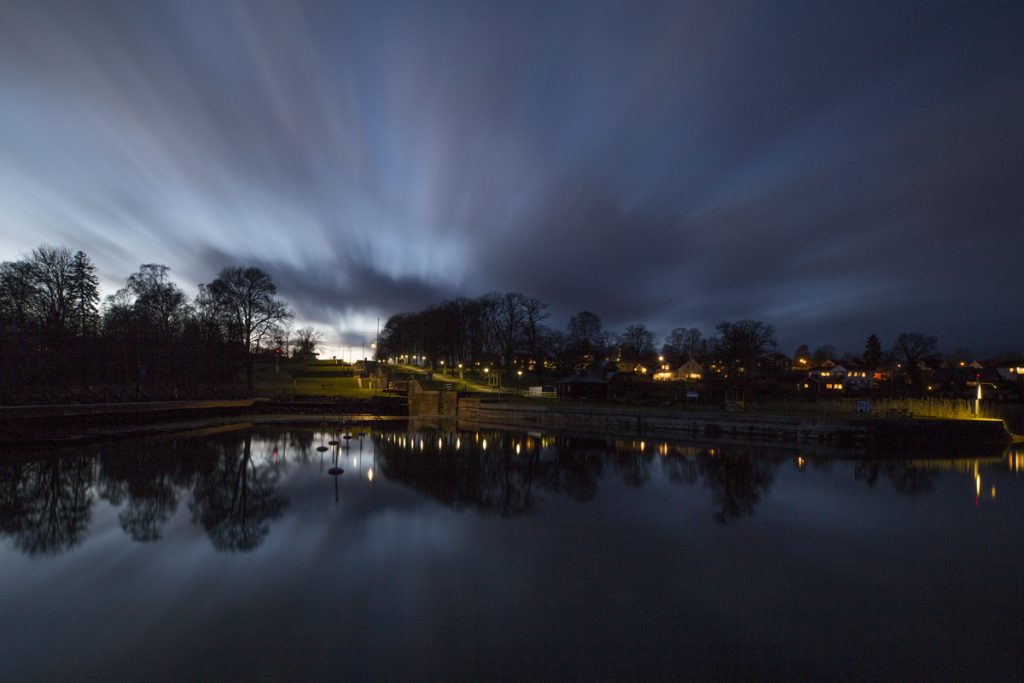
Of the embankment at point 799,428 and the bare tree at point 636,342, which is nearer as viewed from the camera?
the embankment at point 799,428

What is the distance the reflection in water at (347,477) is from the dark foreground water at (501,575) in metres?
0.15

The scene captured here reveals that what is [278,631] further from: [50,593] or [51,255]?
[51,255]

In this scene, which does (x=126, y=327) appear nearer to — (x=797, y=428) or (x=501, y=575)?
→ (x=501, y=575)

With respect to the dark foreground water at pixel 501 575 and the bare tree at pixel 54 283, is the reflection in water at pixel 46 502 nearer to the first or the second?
the dark foreground water at pixel 501 575

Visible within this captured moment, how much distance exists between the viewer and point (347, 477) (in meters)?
19.5

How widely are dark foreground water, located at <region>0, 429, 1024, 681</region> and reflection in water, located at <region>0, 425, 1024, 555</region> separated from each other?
151 mm

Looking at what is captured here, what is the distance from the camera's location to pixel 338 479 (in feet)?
62.5

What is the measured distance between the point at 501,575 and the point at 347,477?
11426 mm

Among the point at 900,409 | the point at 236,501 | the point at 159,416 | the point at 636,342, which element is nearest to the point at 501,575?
the point at 236,501

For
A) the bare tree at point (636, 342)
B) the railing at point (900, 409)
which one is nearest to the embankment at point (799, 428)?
the railing at point (900, 409)

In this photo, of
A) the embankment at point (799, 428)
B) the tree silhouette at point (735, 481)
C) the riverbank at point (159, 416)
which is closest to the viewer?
the tree silhouette at point (735, 481)

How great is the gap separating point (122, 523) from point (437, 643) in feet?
34.5

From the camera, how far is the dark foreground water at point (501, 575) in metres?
6.74

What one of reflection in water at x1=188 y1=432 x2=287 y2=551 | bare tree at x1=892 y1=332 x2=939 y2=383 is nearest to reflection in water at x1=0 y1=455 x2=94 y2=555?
reflection in water at x1=188 y1=432 x2=287 y2=551
